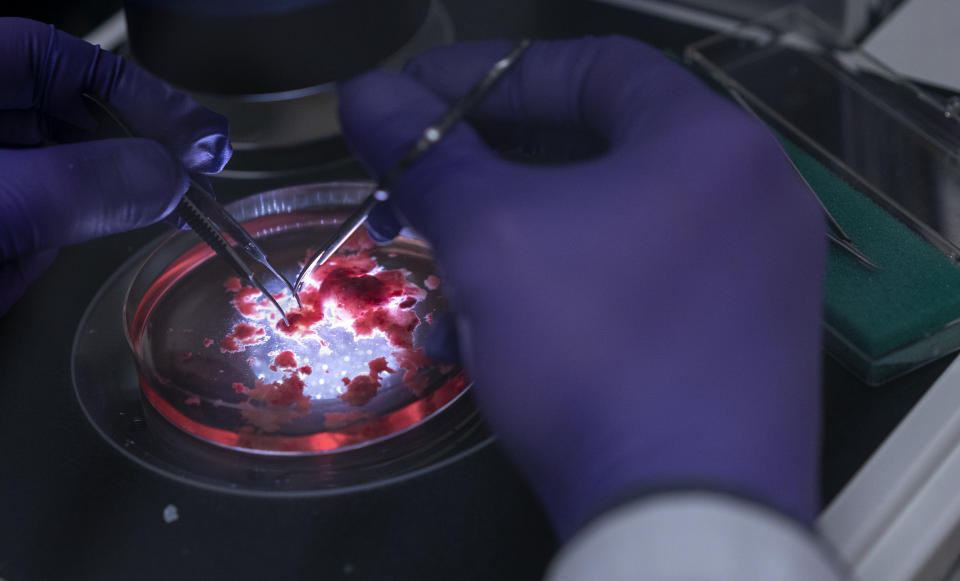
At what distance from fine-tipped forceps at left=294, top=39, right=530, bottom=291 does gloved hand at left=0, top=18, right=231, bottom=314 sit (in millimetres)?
241

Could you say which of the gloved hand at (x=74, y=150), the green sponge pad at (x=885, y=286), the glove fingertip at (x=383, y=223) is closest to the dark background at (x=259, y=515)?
the green sponge pad at (x=885, y=286)

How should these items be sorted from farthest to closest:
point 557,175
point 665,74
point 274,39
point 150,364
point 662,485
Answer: point 274,39 → point 150,364 → point 665,74 → point 557,175 → point 662,485

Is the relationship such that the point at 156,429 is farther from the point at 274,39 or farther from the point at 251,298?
the point at 274,39

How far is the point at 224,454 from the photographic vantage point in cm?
91

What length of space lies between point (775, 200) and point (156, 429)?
0.70 metres

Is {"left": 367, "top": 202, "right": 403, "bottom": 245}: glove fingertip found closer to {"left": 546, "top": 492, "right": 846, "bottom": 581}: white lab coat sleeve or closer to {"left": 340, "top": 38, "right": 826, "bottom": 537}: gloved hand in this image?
{"left": 340, "top": 38, "right": 826, "bottom": 537}: gloved hand

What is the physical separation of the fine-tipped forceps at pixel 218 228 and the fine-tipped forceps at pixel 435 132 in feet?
0.33

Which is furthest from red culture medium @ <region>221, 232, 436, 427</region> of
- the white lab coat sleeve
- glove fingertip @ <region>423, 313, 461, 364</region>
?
the white lab coat sleeve

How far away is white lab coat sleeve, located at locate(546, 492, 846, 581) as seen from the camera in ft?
1.88

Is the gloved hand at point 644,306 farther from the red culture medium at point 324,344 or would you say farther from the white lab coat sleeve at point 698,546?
the red culture medium at point 324,344

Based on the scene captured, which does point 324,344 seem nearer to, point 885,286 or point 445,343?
point 445,343

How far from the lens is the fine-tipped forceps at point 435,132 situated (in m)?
0.77

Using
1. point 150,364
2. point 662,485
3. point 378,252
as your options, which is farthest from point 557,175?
point 150,364

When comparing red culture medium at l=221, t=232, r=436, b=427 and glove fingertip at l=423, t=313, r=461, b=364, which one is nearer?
glove fingertip at l=423, t=313, r=461, b=364
